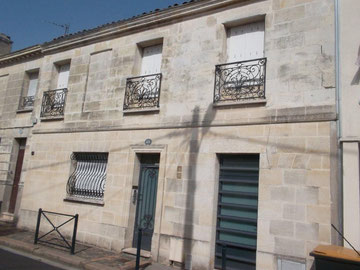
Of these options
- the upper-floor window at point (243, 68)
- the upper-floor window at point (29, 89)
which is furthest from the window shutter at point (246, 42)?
the upper-floor window at point (29, 89)

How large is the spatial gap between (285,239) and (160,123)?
3.53 meters

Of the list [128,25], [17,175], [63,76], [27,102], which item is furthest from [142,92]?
[17,175]

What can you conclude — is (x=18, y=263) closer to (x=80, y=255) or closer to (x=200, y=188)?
(x=80, y=255)

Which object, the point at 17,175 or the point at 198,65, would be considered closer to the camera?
the point at 198,65

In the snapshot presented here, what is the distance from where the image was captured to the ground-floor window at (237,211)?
5.84m

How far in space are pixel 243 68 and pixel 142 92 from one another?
2.62 m

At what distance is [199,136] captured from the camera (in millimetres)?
6684

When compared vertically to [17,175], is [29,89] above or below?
above

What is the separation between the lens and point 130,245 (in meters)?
7.34

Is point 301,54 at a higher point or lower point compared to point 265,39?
lower

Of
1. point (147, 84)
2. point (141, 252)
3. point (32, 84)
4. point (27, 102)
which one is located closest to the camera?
point (141, 252)

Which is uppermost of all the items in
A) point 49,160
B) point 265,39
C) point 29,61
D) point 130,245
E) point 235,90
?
point 29,61

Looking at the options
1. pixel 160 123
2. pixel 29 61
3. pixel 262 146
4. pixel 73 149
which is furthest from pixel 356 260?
pixel 29 61

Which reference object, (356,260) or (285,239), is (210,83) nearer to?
(285,239)
